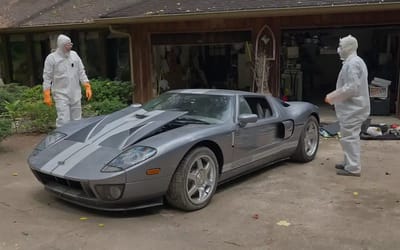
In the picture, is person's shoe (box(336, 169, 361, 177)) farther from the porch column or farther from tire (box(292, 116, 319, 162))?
the porch column

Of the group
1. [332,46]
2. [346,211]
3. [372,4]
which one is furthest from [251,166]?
[332,46]

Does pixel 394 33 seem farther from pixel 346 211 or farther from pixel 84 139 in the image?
pixel 84 139

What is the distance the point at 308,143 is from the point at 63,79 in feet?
13.5

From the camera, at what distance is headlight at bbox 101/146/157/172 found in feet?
13.8

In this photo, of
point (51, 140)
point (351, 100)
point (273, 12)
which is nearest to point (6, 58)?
point (273, 12)

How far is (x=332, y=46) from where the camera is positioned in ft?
55.7

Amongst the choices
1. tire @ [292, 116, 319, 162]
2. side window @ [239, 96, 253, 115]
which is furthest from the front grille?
tire @ [292, 116, 319, 162]

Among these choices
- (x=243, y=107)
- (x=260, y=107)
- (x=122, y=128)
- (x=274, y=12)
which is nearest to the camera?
(x=122, y=128)

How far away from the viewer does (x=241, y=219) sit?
14.6 feet

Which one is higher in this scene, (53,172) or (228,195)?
(53,172)

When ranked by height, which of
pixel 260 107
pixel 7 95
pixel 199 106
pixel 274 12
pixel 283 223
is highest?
pixel 274 12

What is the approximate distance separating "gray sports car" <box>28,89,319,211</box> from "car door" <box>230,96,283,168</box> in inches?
0.5

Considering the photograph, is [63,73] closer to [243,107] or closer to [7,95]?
[7,95]

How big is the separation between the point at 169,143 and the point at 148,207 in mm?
685
